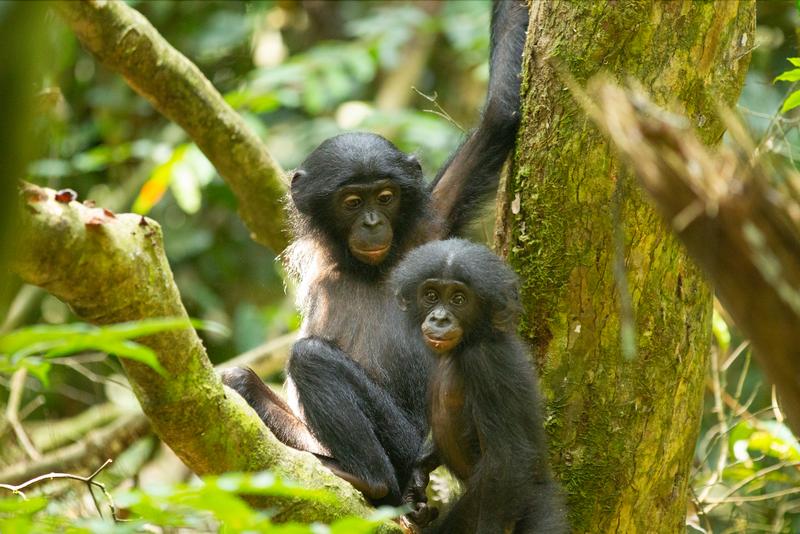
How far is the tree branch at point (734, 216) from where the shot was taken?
2361 millimetres

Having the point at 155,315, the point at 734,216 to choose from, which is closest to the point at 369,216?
the point at 155,315

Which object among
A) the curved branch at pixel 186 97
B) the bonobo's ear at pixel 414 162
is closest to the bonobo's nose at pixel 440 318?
the bonobo's ear at pixel 414 162

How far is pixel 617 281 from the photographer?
197 inches

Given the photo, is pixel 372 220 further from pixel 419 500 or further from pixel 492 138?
pixel 419 500

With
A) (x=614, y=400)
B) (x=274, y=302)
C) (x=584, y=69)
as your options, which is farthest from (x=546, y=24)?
(x=274, y=302)

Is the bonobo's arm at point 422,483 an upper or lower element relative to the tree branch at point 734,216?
lower

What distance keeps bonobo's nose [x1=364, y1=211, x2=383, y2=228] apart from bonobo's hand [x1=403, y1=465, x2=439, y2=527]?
1568 millimetres

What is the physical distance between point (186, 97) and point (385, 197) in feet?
5.79

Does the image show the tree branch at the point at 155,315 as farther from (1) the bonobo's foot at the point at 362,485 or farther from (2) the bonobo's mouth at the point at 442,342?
(2) the bonobo's mouth at the point at 442,342

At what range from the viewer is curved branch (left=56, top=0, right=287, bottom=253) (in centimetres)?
658

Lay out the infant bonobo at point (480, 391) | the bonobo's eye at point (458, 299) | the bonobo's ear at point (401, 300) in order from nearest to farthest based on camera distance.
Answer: the infant bonobo at point (480, 391)
the bonobo's eye at point (458, 299)
the bonobo's ear at point (401, 300)

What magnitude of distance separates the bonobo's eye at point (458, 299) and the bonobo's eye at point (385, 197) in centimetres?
136

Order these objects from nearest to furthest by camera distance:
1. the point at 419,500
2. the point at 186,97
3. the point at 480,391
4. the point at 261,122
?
the point at 480,391 → the point at 419,500 → the point at 186,97 → the point at 261,122

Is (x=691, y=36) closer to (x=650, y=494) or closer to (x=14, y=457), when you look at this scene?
(x=650, y=494)
